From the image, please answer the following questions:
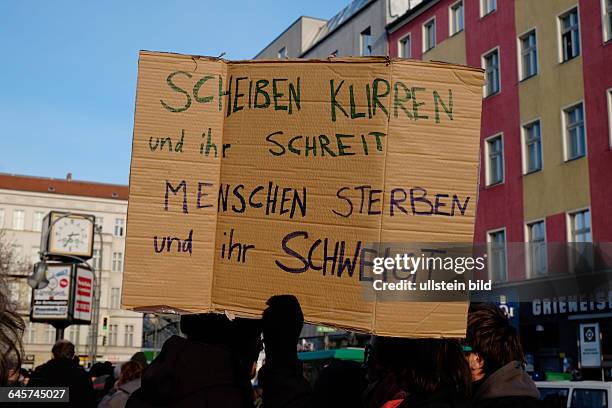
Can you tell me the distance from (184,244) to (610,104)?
70.1 ft

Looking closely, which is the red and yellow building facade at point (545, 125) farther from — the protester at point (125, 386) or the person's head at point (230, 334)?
the person's head at point (230, 334)

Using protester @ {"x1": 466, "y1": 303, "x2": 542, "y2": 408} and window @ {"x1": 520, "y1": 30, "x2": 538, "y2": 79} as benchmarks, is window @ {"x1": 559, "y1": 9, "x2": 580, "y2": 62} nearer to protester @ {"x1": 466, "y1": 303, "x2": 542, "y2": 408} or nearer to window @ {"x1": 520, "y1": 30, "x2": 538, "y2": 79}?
window @ {"x1": 520, "y1": 30, "x2": 538, "y2": 79}

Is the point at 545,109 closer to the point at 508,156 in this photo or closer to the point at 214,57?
the point at 508,156

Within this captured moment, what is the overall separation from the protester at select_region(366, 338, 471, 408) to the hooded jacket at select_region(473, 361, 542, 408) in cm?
11

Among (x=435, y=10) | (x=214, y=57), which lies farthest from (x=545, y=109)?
(x=214, y=57)

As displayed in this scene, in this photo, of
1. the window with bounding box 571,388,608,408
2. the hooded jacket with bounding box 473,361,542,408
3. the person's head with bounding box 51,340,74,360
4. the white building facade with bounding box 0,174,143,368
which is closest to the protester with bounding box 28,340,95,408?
the person's head with bounding box 51,340,74,360

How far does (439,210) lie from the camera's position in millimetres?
3424

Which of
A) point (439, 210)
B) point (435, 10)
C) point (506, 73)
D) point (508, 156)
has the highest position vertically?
point (435, 10)

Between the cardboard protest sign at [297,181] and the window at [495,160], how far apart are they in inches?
955

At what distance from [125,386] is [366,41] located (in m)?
31.6

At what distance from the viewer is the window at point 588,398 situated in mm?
9898

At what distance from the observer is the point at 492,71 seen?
1113 inches

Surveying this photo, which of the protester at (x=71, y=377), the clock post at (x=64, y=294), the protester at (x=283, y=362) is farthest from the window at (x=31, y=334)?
the protester at (x=283, y=362)

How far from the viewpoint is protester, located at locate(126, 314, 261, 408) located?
2.81 metres
